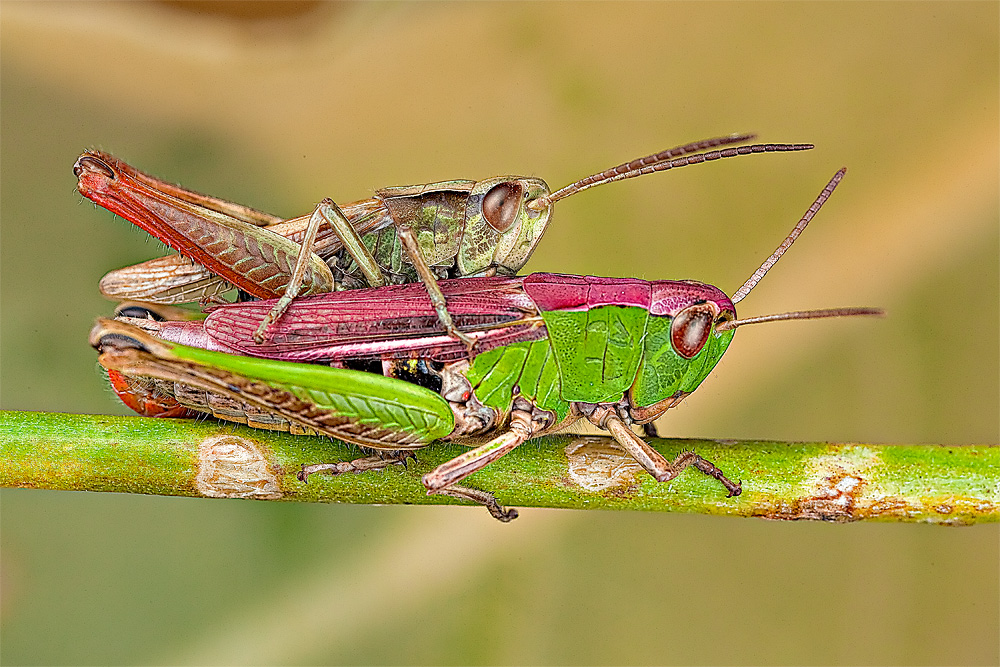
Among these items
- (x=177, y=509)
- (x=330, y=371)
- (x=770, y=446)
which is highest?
(x=330, y=371)

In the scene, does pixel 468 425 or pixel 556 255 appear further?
pixel 556 255

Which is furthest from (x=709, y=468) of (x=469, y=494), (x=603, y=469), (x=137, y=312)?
(x=137, y=312)

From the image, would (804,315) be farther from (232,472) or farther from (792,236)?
(232,472)

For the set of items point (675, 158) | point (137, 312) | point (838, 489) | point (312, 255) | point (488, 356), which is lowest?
point (838, 489)

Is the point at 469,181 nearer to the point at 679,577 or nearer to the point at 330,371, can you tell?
the point at 330,371

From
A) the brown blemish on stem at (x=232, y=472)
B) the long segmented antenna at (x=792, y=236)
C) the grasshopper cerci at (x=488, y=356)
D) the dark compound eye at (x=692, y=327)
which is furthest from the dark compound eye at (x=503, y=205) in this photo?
the brown blemish on stem at (x=232, y=472)

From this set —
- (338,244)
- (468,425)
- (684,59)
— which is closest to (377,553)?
(468,425)

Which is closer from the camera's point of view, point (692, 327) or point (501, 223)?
point (692, 327)
